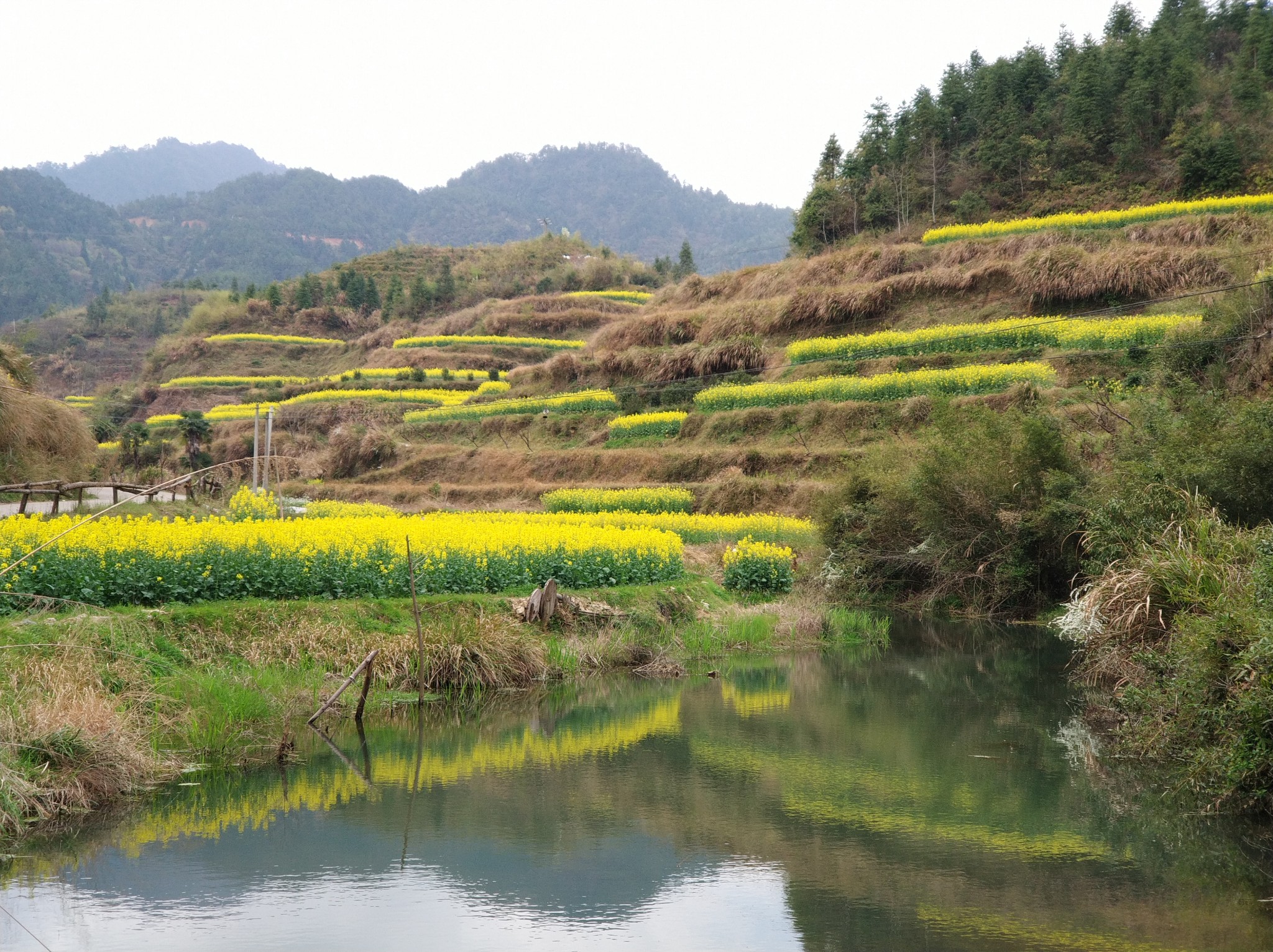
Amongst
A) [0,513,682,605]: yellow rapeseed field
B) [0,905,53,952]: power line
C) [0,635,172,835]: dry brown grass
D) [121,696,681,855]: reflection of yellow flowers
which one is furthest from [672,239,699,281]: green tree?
[0,905,53,952]: power line

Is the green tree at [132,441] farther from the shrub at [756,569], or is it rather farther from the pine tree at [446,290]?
the shrub at [756,569]

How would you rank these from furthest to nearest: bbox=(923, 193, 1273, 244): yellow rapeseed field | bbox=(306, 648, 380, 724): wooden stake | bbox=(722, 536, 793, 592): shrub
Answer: bbox=(923, 193, 1273, 244): yellow rapeseed field, bbox=(722, 536, 793, 592): shrub, bbox=(306, 648, 380, 724): wooden stake

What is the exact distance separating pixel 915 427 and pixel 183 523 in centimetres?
2146

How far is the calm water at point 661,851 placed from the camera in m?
6.41

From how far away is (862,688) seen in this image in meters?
14.6

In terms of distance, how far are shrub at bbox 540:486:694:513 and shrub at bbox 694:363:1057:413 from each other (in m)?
6.21

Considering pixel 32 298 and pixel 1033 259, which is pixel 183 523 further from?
pixel 32 298

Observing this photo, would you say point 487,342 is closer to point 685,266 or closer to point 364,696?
point 685,266

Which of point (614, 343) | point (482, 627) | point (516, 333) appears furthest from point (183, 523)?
point (516, 333)

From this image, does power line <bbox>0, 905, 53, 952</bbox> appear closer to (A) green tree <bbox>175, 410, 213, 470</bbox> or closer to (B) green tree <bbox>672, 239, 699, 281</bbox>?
(A) green tree <bbox>175, 410, 213, 470</bbox>

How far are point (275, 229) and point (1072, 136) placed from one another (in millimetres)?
133152

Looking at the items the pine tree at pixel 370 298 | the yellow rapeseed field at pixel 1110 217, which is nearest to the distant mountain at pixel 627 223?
the pine tree at pixel 370 298

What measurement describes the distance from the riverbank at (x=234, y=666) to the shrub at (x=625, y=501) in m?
12.1

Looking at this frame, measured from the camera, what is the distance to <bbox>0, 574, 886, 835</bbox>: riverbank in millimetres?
8422
